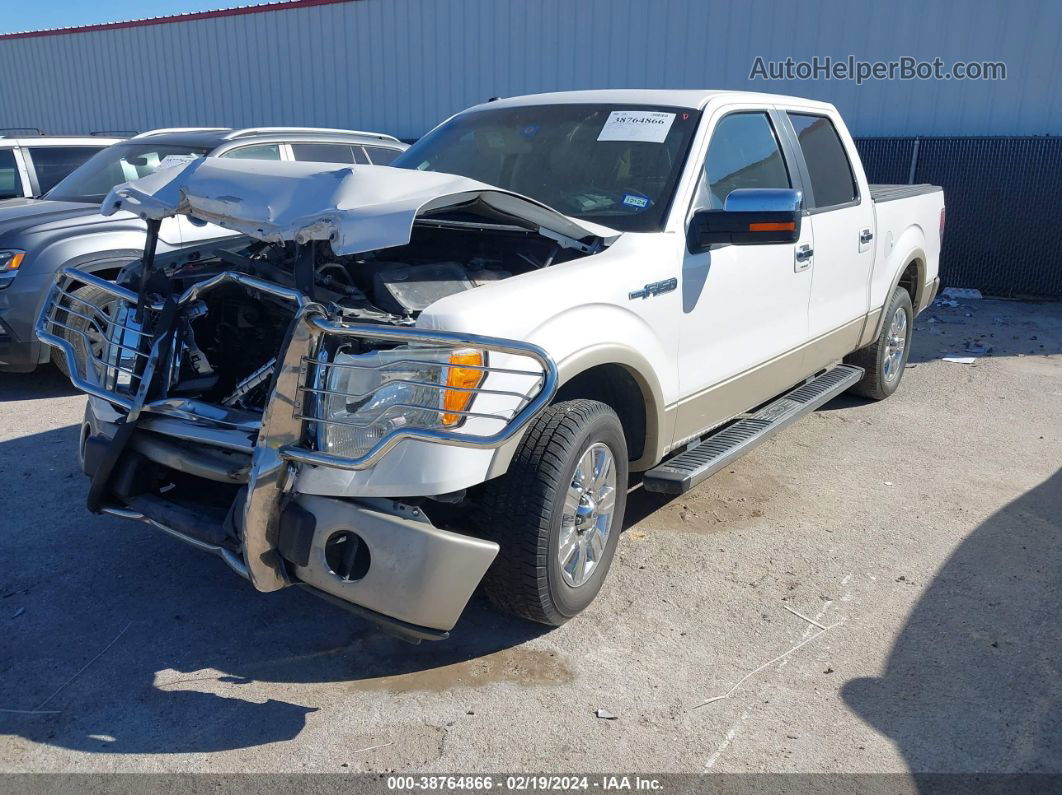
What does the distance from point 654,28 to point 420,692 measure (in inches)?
446

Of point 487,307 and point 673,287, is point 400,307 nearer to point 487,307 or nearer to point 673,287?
point 487,307

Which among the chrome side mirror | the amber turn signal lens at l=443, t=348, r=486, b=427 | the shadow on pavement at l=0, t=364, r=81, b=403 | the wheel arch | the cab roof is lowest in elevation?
the shadow on pavement at l=0, t=364, r=81, b=403

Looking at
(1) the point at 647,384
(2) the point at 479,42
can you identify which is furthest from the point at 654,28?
(1) the point at 647,384

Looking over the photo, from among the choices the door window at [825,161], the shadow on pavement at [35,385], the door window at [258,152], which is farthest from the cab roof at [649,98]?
the shadow on pavement at [35,385]

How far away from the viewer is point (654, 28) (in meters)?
12.5

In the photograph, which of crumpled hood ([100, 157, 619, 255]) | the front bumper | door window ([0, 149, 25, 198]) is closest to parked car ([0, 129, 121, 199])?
door window ([0, 149, 25, 198])

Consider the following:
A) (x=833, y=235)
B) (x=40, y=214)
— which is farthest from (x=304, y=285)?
(x=40, y=214)

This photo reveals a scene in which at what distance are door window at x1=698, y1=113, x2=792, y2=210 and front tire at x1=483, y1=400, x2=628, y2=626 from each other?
1335mm

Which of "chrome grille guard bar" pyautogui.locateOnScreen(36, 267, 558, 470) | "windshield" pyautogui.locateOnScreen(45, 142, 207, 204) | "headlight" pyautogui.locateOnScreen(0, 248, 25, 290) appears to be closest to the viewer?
"chrome grille guard bar" pyautogui.locateOnScreen(36, 267, 558, 470)

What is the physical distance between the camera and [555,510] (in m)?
3.12

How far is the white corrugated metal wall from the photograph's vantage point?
10883 millimetres

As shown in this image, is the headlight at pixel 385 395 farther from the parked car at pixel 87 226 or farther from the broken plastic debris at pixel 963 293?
the broken plastic debris at pixel 963 293

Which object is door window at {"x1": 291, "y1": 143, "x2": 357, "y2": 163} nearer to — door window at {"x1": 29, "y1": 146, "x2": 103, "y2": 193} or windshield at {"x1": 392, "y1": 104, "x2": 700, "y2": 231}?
door window at {"x1": 29, "y1": 146, "x2": 103, "y2": 193}

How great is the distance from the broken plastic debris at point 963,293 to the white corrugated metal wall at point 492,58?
197 centimetres
